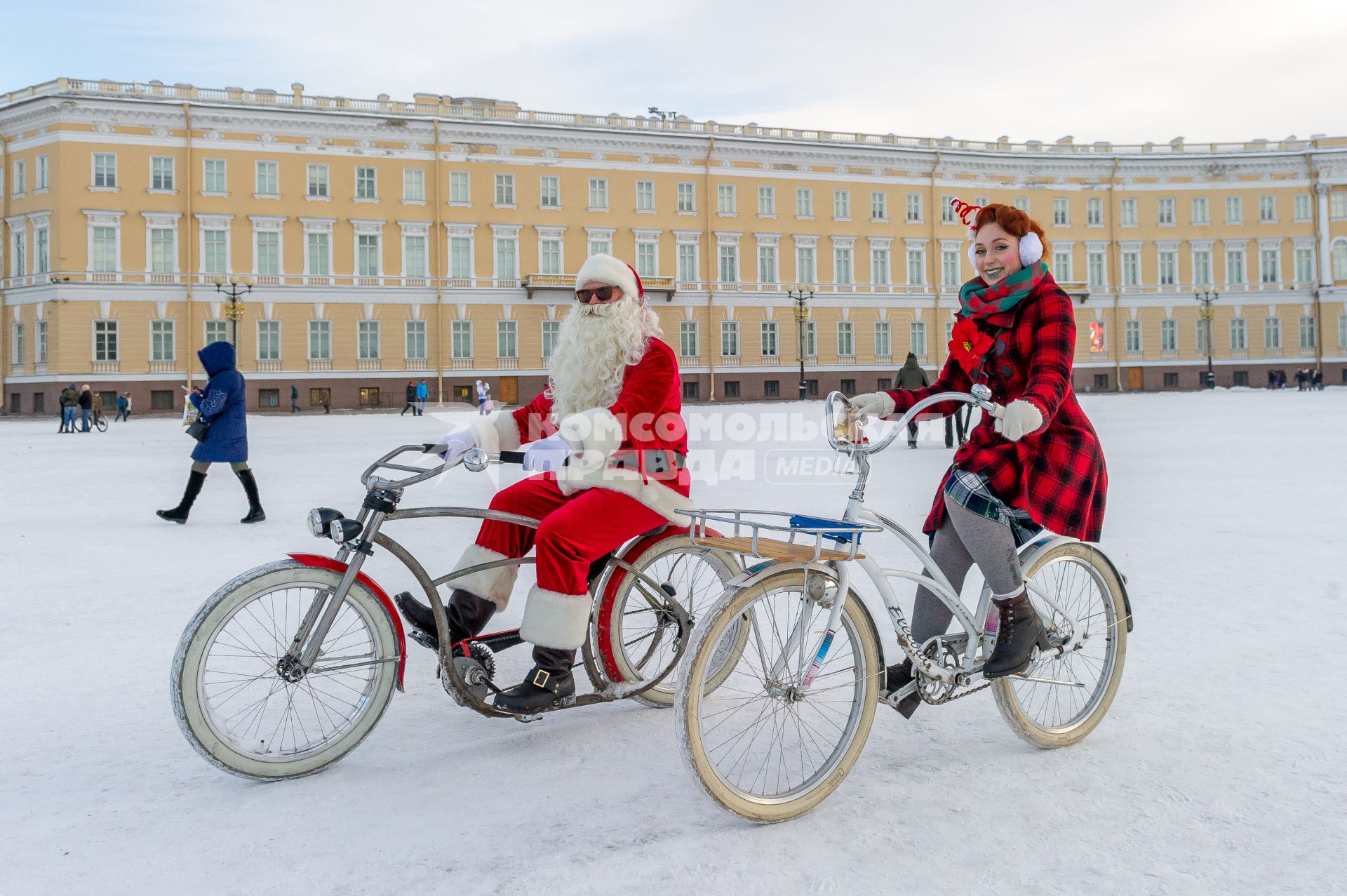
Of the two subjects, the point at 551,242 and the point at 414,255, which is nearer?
the point at 414,255

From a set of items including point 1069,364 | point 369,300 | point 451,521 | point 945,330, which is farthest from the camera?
point 945,330

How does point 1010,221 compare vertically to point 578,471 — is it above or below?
above

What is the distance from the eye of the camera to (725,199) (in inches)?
1561

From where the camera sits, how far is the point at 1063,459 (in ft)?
8.83

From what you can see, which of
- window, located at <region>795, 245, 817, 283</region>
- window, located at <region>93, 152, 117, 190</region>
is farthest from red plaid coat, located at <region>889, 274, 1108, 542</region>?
window, located at <region>795, 245, 817, 283</region>

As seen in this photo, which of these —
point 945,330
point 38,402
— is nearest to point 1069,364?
point 38,402

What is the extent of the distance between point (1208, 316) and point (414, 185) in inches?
1330

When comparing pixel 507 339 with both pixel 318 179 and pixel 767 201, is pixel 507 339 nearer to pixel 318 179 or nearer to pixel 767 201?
pixel 318 179

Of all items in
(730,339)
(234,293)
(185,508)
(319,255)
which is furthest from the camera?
(730,339)

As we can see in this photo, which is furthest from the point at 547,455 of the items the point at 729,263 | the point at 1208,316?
the point at 1208,316

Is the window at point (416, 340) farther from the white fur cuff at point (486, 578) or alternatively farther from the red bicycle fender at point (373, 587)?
the red bicycle fender at point (373, 587)

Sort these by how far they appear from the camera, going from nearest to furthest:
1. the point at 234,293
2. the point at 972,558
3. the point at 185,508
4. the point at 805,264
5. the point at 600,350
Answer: the point at 972,558, the point at 600,350, the point at 185,508, the point at 234,293, the point at 805,264

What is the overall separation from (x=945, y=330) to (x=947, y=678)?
141ft

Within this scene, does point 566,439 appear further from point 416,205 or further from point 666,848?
point 416,205
